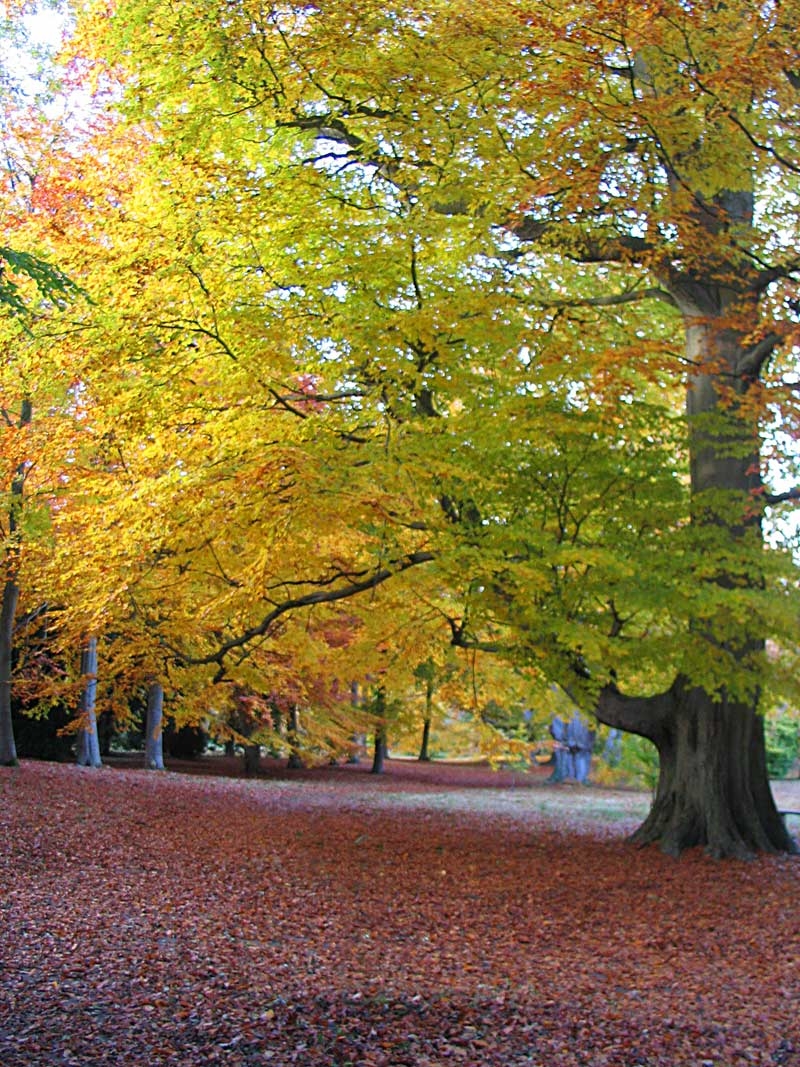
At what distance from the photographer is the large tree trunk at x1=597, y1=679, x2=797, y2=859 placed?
1112cm

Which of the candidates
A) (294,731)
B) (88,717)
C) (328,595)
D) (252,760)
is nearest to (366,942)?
(328,595)

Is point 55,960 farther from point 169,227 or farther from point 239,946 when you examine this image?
point 169,227

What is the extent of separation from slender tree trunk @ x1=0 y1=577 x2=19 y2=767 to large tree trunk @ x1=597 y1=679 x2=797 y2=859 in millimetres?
8688

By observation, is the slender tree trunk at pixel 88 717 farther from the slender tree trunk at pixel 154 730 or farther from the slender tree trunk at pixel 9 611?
the slender tree trunk at pixel 154 730

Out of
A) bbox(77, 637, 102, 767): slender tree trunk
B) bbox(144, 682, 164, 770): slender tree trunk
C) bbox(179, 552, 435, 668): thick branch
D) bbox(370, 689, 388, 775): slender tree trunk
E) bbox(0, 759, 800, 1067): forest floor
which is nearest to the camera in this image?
bbox(0, 759, 800, 1067): forest floor

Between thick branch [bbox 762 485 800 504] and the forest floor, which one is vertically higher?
thick branch [bbox 762 485 800 504]

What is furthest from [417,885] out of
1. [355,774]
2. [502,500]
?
[355,774]

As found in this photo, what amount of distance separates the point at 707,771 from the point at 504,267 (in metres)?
5.83

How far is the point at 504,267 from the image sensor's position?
429 inches

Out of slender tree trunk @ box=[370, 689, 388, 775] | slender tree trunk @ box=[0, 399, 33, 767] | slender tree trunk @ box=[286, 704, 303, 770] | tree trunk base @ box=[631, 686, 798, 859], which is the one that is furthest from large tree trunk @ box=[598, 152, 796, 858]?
slender tree trunk @ box=[370, 689, 388, 775]

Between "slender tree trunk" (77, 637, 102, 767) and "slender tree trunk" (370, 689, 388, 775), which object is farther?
"slender tree trunk" (370, 689, 388, 775)

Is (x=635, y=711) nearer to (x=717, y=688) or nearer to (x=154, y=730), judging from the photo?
→ (x=717, y=688)

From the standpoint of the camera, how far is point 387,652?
49.0 feet

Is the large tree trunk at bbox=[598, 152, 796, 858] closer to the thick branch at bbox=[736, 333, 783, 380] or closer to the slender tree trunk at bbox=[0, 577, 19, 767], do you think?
the thick branch at bbox=[736, 333, 783, 380]
